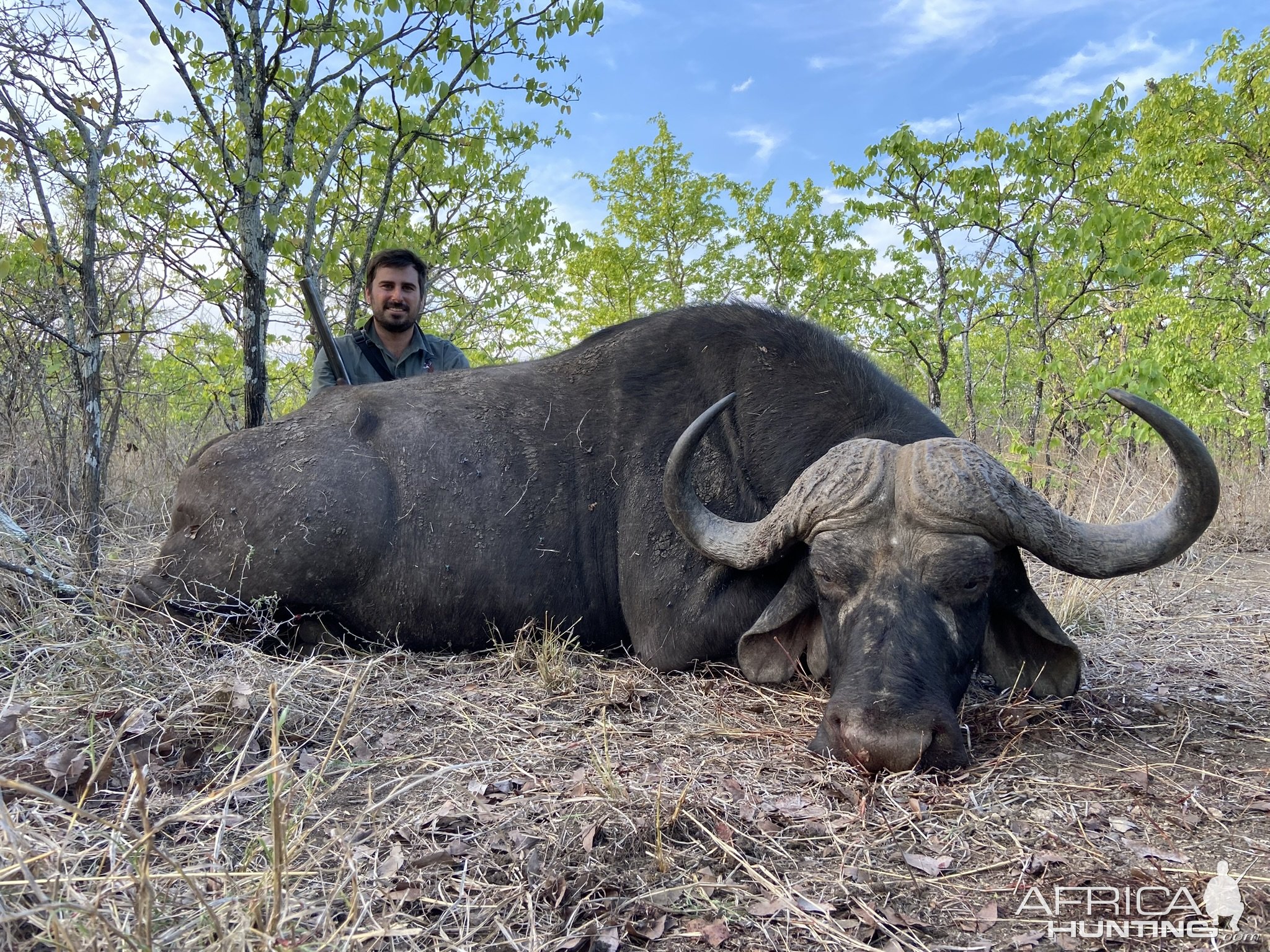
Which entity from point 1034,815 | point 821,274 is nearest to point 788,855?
point 1034,815

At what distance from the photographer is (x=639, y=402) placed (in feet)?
13.5

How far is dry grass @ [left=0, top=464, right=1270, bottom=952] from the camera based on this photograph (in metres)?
1.66

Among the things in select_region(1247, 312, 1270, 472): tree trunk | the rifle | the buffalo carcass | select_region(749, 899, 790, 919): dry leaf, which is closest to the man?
the rifle

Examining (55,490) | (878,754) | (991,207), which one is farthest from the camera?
(991,207)

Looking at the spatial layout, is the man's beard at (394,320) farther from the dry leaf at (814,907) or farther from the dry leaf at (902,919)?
the dry leaf at (902,919)

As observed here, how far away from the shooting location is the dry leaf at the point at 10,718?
7.66ft

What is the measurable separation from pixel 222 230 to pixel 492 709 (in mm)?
3774

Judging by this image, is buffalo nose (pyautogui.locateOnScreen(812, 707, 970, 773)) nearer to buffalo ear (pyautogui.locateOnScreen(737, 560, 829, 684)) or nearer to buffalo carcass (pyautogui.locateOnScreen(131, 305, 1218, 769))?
buffalo carcass (pyautogui.locateOnScreen(131, 305, 1218, 769))

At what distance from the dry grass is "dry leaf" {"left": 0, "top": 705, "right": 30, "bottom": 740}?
0.04 feet

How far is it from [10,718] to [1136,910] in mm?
3184

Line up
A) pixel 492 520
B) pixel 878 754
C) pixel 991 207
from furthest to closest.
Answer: pixel 991 207 → pixel 492 520 → pixel 878 754

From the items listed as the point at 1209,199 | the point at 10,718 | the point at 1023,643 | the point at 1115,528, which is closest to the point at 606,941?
the point at 10,718

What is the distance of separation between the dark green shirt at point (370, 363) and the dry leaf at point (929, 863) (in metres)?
5.09

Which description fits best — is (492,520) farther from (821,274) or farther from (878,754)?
(821,274)
